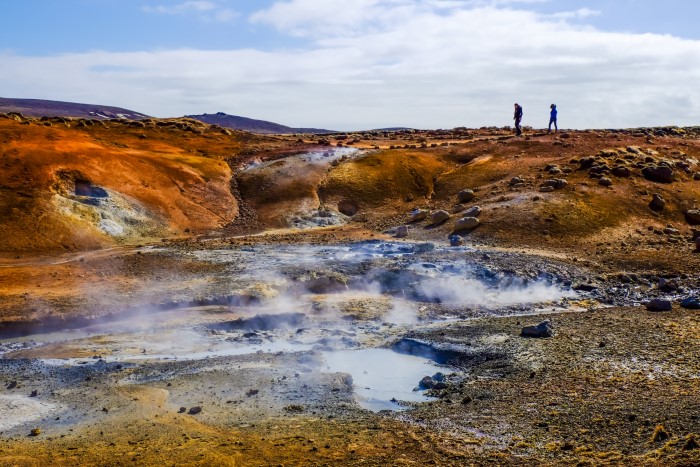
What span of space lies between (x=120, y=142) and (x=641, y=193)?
73.5 feet

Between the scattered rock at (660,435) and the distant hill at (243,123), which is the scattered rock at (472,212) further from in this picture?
the distant hill at (243,123)

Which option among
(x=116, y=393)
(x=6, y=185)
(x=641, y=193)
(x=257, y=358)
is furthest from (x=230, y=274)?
(x=641, y=193)

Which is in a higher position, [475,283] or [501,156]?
[501,156]

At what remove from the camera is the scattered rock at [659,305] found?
18.1 m

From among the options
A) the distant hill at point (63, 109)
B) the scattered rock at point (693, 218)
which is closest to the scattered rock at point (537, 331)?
the scattered rock at point (693, 218)

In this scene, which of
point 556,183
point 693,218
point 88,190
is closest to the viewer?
point 693,218

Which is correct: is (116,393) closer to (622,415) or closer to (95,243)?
(622,415)

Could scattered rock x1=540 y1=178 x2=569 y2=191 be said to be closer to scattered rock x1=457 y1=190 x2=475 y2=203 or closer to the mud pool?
scattered rock x1=457 y1=190 x2=475 y2=203

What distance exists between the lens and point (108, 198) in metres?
27.6

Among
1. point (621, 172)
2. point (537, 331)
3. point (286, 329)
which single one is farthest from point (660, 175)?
point (286, 329)

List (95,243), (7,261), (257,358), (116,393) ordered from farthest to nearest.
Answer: (95,243) → (7,261) → (257,358) → (116,393)

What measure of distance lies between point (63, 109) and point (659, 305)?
367 feet

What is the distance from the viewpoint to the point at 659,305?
1817cm

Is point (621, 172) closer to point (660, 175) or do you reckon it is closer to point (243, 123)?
point (660, 175)
